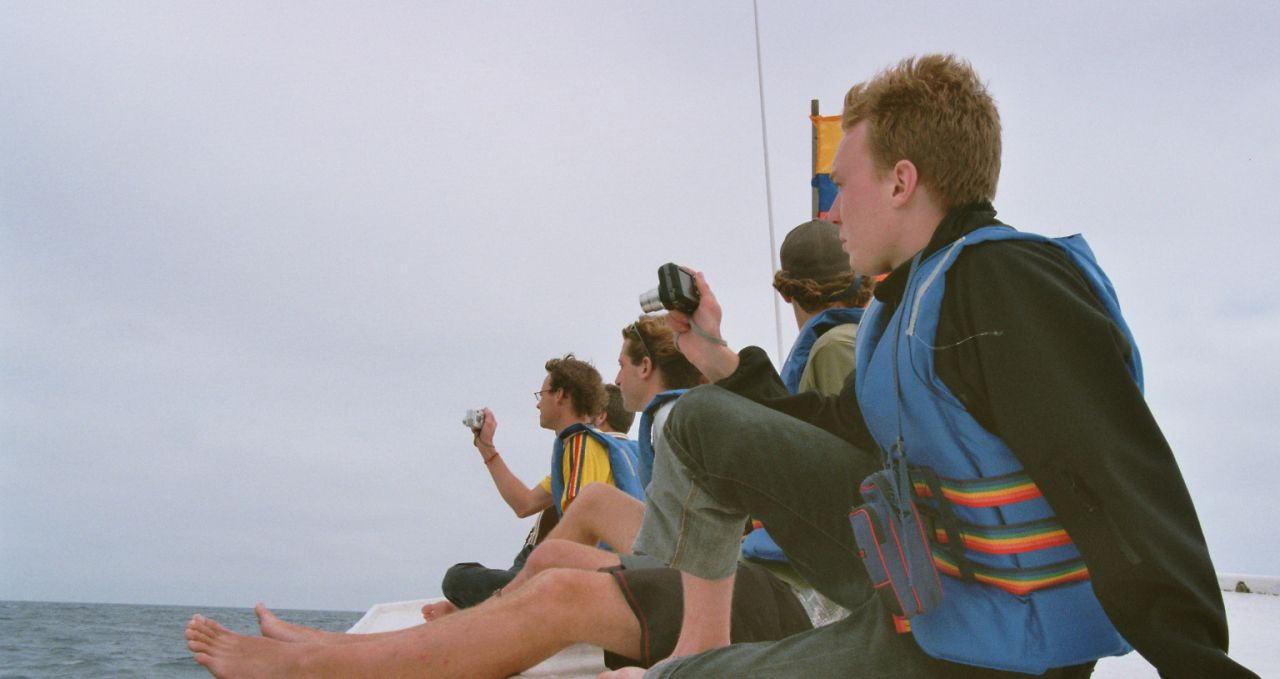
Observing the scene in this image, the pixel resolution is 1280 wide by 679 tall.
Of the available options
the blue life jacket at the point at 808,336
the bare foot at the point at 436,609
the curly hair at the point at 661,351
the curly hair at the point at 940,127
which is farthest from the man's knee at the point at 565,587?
the bare foot at the point at 436,609

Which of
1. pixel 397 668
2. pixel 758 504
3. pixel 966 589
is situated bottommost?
pixel 397 668

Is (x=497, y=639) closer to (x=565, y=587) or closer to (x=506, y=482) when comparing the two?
(x=565, y=587)

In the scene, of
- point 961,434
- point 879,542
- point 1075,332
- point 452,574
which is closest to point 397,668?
point 879,542

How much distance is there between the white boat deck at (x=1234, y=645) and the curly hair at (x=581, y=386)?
1430 millimetres

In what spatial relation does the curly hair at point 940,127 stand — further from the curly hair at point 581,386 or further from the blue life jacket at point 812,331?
the curly hair at point 581,386

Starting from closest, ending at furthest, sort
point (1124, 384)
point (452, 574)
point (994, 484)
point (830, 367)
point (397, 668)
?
1. point (1124, 384)
2. point (994, 484)
3. point (397, 668)
4. point (830, 367)
5. point (452, 574)

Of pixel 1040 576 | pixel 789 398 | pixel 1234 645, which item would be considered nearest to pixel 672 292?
pixel 789 398

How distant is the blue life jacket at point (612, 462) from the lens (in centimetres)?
466

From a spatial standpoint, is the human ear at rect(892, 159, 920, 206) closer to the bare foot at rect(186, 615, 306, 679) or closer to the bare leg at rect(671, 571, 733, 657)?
the bare leg at rect(671, 571, 733, 657)

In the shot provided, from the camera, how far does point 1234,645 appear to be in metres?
2.82

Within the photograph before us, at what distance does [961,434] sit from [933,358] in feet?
0.38

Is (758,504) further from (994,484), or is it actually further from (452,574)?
(452,574)

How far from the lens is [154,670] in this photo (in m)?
8.38

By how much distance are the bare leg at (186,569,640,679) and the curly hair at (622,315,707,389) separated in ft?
5.27
